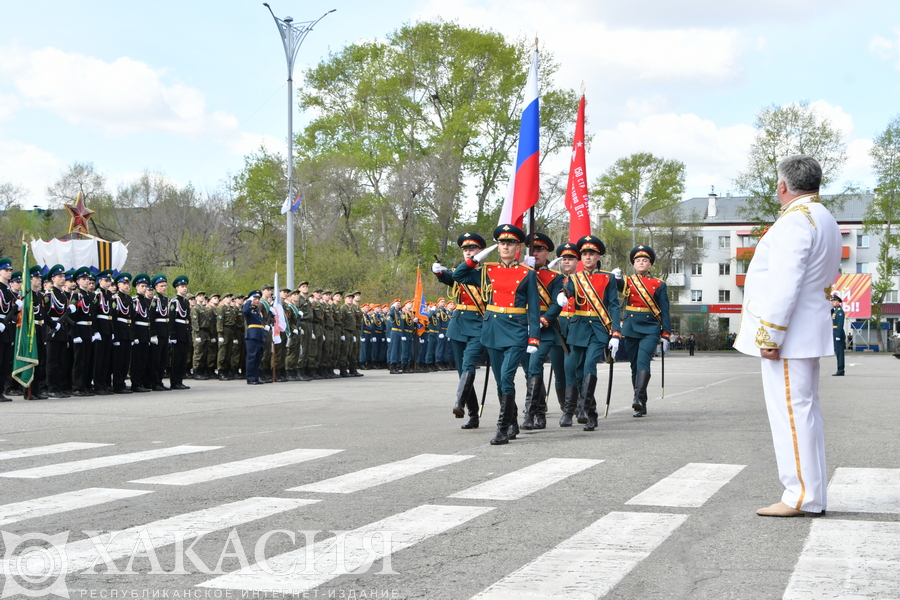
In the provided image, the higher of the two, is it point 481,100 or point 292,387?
point 481,100

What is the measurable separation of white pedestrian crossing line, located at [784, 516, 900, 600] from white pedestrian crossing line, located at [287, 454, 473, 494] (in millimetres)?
2933

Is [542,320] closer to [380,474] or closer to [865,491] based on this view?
[380,474]

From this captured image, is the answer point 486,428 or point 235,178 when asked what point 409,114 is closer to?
point 235,178

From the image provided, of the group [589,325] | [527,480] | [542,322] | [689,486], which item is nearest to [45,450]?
[527,480]

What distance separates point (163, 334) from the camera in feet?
64.4

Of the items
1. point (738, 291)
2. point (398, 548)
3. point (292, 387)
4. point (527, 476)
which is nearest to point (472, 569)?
point (398, 548)

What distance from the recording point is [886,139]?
223 feet

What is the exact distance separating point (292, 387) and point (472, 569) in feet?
52.4

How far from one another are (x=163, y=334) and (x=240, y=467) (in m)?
12.2

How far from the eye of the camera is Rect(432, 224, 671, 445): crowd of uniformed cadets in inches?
392

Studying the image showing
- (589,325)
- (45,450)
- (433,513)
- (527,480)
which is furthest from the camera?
(589,325)

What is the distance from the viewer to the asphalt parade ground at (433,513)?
4.41 meters

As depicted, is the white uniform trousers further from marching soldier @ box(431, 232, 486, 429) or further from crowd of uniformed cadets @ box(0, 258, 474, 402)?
crowd of uniformed cadets @ box(0, 258, 474, 402)

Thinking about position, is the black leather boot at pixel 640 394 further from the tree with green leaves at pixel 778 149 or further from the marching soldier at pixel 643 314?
the tree with green leaves at pixel 778 149
